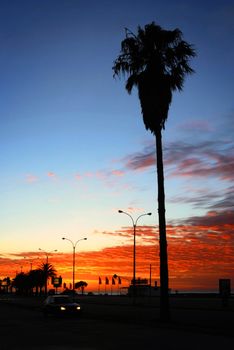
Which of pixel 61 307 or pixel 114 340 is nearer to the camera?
pixel 114 340

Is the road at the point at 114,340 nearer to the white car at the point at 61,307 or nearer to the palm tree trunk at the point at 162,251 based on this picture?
the palm tree trunk at the point at 162,251

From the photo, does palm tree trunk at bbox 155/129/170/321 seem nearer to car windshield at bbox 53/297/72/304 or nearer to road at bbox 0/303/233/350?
road at bbox 0/303/233/350

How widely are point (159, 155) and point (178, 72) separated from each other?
4.77 metres

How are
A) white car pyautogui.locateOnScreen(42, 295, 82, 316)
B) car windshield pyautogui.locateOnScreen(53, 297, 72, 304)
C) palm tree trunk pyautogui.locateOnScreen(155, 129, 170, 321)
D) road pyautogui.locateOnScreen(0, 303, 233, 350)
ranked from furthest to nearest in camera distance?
1. car windshield pyautogui.locateOnScreen(53, 297, 72, 304)
2. white car pyautogui.locateOnScreen(42, 295, 82, 316)
3. palm tree trunk pyautogui.locateOnScreen(155, 129, 170, 321)
4. road pyautogui.locateOnScreen(0, 303, 233, 350)

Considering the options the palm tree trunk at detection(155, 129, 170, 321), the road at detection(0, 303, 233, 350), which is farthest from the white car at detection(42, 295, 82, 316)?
the road at detection(0, 303, 233, 350)

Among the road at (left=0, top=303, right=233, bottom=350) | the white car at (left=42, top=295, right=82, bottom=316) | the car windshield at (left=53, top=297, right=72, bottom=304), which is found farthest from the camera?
the car windshield at (left=53, top=297, right=72, bottom=304)

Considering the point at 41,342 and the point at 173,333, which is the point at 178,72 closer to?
the point at 173,333

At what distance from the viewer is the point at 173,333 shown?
66.3 feet

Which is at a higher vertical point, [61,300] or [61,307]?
[61,300]

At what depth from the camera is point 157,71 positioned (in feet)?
94.5

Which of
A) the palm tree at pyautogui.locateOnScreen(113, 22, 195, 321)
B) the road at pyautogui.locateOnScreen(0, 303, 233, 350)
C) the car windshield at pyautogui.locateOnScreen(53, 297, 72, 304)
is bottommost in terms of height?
the road at pyautogui.locateOnScreen(0, 303, 233, 350)

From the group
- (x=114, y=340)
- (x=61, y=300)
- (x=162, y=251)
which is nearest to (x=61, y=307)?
(x=61, y=300)

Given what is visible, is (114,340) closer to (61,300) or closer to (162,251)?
(162,251)

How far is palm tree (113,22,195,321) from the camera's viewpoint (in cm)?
2853
